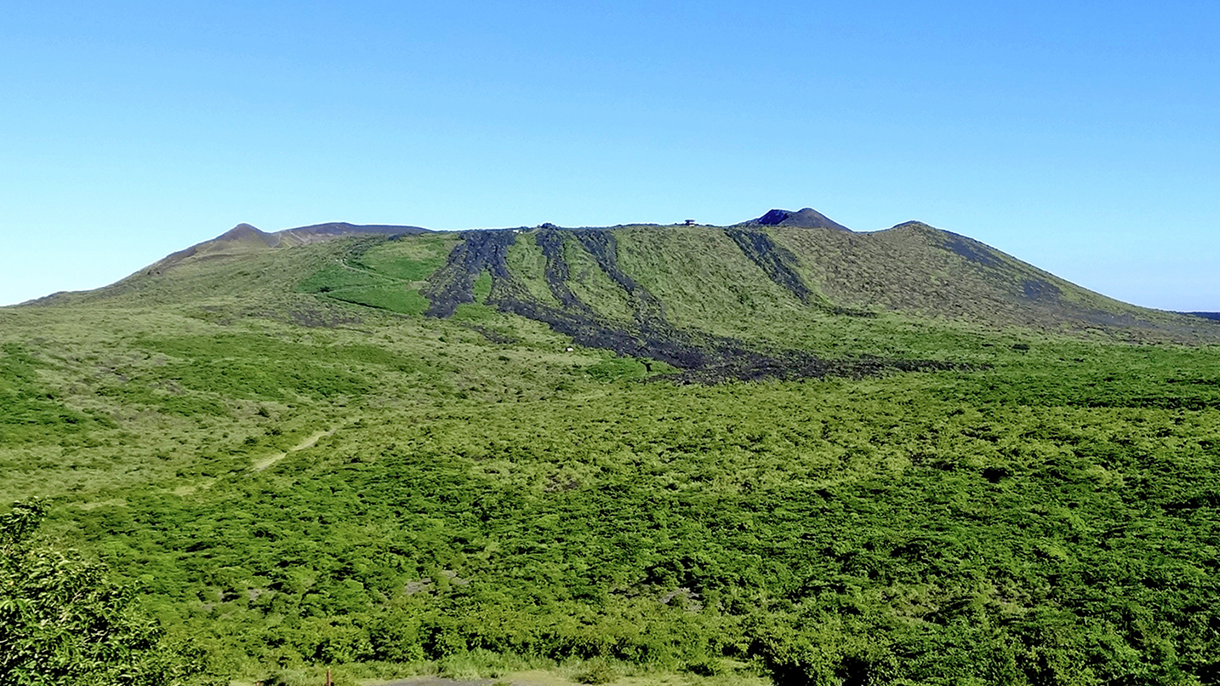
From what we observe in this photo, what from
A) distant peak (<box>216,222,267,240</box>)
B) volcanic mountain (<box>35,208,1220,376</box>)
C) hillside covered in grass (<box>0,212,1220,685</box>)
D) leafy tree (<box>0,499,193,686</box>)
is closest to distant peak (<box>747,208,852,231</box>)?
volcanic mountain (<box>35,208,1220,376</box>)

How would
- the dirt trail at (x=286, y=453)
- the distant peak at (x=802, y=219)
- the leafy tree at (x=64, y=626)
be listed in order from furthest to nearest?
the distant peak at (x=802, y=219), the dirt trail at (x=286, y=453), the leafy tree at (x=64, y=626)

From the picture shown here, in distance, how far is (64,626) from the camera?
14734mm

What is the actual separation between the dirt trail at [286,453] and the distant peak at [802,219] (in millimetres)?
131105

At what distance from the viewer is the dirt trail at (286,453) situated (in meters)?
50.4

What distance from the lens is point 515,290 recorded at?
12112 cm

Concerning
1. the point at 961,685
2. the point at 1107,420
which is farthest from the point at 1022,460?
the point at 961,685

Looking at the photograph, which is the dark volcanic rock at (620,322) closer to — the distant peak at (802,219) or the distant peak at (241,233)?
the distant peak at (802,219)

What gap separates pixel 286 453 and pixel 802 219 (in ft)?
472

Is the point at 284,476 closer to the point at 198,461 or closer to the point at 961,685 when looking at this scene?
the point at 198,461

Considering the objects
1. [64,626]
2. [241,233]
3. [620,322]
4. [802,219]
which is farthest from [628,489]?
[241,233]

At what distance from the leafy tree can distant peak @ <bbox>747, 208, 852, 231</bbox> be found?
16289cm

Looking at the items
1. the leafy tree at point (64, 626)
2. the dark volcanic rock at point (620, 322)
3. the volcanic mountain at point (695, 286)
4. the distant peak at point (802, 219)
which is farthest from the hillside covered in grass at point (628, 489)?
the distant peak at point (802, 219)

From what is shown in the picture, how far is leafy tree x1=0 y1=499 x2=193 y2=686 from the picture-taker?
13.8 meters

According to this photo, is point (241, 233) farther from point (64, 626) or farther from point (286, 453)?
point (64, 626)
